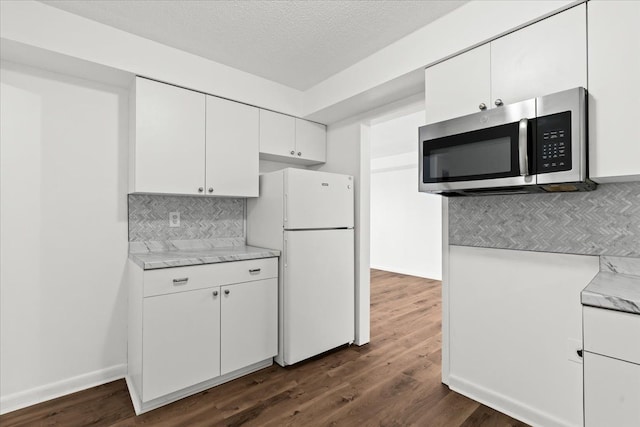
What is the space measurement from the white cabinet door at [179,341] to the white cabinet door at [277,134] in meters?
1.34

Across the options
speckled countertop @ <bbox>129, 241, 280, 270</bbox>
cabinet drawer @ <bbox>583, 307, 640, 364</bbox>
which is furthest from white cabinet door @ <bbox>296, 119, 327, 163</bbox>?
cabinet drawer @ <bbox>583, 307, 640, 364</bbox>

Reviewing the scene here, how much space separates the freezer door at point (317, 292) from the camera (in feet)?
8.36

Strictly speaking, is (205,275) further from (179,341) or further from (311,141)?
(311,141)

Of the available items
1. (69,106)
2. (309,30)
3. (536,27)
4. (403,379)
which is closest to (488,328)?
(403,379)

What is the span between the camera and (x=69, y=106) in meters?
→ 2.26

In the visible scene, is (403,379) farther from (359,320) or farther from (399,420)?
(359,320)

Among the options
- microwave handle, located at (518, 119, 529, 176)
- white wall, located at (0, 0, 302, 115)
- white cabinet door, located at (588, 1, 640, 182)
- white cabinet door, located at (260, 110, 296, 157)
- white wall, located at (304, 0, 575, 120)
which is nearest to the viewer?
white cabinet door, located at (588, 1, 640, 182)

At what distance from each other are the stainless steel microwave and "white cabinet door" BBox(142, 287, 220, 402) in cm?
167

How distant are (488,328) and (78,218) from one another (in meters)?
2.87

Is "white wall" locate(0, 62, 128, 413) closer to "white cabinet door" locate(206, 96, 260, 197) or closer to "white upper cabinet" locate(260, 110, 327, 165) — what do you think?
"white cabinet door" locate(206, 96, 260, 197)

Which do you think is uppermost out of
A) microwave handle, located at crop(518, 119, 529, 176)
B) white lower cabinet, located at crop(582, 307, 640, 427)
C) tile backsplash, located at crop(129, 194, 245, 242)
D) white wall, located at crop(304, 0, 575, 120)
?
white wall, located at crop(304, 0, 575, 120)

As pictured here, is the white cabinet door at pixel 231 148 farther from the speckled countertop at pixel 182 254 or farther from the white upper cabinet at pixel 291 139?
the speckled countertop at pixel 182 254

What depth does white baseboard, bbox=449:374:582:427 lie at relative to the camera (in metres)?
1.76

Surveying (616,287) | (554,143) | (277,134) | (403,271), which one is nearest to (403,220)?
(403,271)
